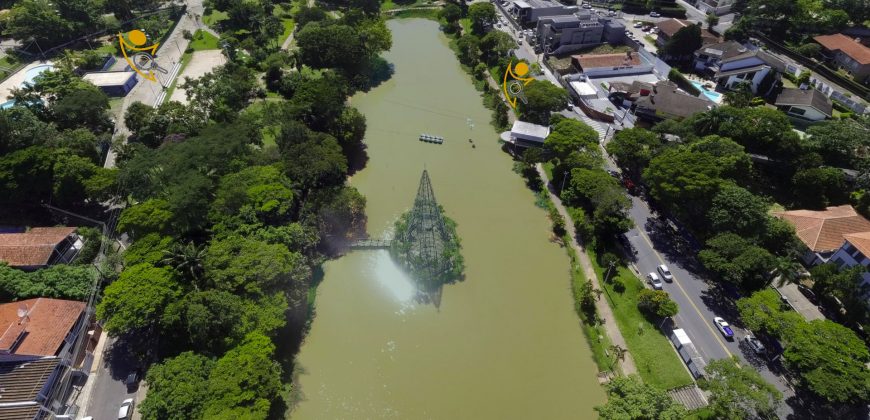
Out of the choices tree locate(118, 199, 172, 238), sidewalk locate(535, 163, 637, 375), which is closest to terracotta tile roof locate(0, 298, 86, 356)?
tree locate(118, 199, 172, 238)

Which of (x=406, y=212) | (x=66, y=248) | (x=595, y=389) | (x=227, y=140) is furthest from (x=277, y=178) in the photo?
(x=595, y=389)

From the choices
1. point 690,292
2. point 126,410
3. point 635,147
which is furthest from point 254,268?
point 635,147

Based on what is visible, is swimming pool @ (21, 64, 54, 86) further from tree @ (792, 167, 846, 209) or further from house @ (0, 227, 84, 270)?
tree @ (792, 167, 846, 209)

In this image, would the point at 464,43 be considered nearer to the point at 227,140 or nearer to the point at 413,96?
the point at 413,96

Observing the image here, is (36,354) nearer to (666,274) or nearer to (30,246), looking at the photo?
(30,246)

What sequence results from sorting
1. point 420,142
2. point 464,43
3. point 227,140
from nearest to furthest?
point 227,140 → point 420,142 → point 464,43

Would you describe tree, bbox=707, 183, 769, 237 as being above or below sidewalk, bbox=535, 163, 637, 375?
above
